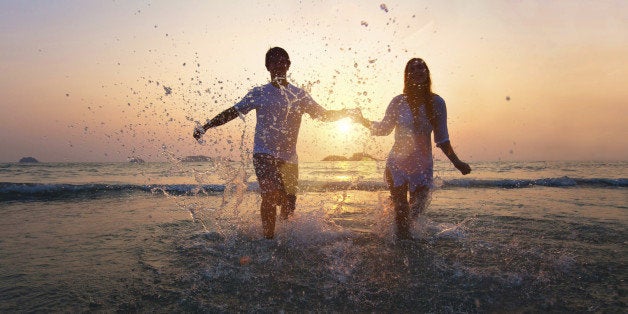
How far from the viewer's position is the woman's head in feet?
12.6

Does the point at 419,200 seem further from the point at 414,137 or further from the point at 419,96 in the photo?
the point at 419,96

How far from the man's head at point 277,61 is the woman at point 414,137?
1.23 metres

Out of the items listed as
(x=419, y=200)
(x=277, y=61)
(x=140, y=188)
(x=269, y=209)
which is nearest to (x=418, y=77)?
(x=419, y=200)

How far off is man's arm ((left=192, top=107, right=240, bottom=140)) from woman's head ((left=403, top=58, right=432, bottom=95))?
6.23 ft

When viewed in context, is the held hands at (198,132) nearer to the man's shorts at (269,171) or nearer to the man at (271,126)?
the man at (271,126)

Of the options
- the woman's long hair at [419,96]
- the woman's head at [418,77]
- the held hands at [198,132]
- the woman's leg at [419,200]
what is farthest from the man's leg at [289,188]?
the woman's head at [418,77]

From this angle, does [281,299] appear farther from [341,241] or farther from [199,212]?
[199,212]

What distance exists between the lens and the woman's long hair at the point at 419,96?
3.84m

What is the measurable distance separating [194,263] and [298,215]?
4.98 ft

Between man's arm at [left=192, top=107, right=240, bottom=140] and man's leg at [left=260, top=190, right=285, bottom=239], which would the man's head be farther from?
man's leg at [left=260, top=190, right=285, bottom=239]

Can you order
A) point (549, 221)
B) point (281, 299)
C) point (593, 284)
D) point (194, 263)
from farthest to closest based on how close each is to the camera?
point (549, 221)
point (194, 263)
point (593, 284)
point (281, 299)

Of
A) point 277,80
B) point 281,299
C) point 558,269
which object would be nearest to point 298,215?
point 277,80

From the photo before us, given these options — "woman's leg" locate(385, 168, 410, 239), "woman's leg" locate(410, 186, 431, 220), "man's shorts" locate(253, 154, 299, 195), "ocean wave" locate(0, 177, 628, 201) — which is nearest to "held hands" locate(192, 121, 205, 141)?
"man's shorts" locate(253, 154, 299, 195)

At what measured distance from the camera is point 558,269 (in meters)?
3.27
